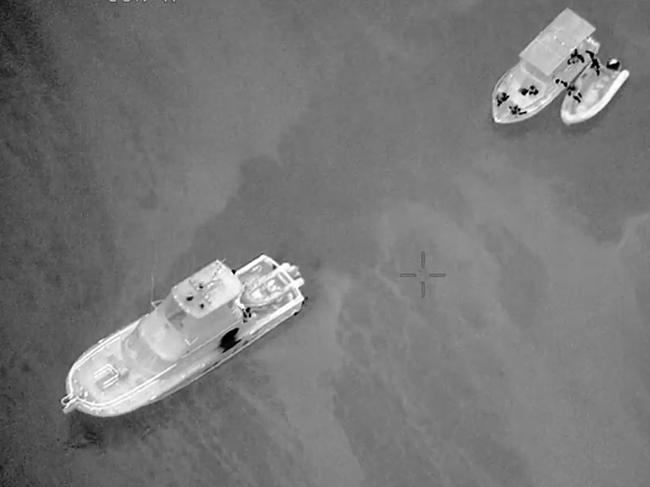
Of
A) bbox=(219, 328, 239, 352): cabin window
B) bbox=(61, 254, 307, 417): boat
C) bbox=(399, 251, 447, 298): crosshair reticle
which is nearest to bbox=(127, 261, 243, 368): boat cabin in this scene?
bbox=(61, 254, 307, 417): boat

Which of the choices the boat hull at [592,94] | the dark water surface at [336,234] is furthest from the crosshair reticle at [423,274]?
the boat hull at [592,94]

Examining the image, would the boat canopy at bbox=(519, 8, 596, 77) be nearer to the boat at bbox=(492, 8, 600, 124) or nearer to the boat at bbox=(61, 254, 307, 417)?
the boat at bbox=(492, 8, 600, 124)

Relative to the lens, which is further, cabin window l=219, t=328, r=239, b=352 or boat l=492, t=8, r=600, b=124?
boat l=492, t=8, r=600, b=124

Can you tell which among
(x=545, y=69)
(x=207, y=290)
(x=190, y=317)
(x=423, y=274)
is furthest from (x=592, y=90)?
(x=190, y=317)

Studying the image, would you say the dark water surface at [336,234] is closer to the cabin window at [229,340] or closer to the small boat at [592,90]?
the small boat at [592,90]

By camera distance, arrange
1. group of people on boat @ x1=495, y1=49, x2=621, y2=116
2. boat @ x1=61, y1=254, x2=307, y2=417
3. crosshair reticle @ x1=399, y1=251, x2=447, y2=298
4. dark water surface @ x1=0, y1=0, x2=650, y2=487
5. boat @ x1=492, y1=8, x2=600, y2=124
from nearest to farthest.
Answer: boat @ x1=61, y1=254, x2=307, y2=417 → dark water surface @ x1=0, y1=0, x2=650, y2=487 → crosshair reticle @ x1=399, y1=251, x2=447, y2=298 → boat @ x1=492, y1=8, x2=600, y2=124 → group of people on boat @ x1=495, y1=49, x2=621, y2=116

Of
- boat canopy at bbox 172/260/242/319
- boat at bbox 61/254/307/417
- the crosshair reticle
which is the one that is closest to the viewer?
boat canopy at bbox 172/260/242/319
